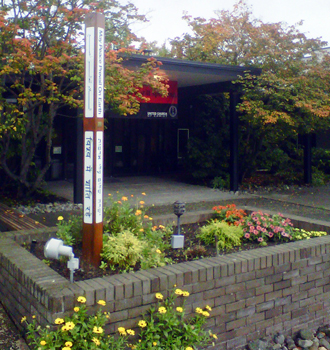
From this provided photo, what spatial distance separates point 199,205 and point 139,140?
740 centimetres

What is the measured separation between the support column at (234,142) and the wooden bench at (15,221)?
7.22m

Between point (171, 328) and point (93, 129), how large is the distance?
2.06 m

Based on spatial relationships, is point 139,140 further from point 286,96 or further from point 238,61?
point 286,96

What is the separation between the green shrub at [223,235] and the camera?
18.5 ft

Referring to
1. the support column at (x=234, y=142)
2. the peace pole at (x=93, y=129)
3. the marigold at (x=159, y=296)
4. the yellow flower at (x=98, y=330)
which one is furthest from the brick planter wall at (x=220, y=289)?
the support column at (x=234, y=142)

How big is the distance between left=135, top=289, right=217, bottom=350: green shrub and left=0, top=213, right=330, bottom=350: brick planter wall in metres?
0.10

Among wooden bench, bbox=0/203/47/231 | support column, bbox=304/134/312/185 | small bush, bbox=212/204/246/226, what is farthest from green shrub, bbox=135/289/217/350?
support column, bbox=304/134/312/185

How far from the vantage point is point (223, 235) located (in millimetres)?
5734

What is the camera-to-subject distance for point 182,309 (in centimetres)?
392

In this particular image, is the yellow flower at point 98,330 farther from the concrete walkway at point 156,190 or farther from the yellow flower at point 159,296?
the concrete walkway at point 156,190

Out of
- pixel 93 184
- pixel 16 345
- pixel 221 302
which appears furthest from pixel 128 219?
pixel 16 345

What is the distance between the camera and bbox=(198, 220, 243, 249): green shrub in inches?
221

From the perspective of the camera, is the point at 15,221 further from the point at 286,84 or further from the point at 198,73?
the point at 286,84

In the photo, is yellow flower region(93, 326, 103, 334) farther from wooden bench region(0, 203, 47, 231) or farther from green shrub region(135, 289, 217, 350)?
wooden bench region(0, 203, 47, 231)
